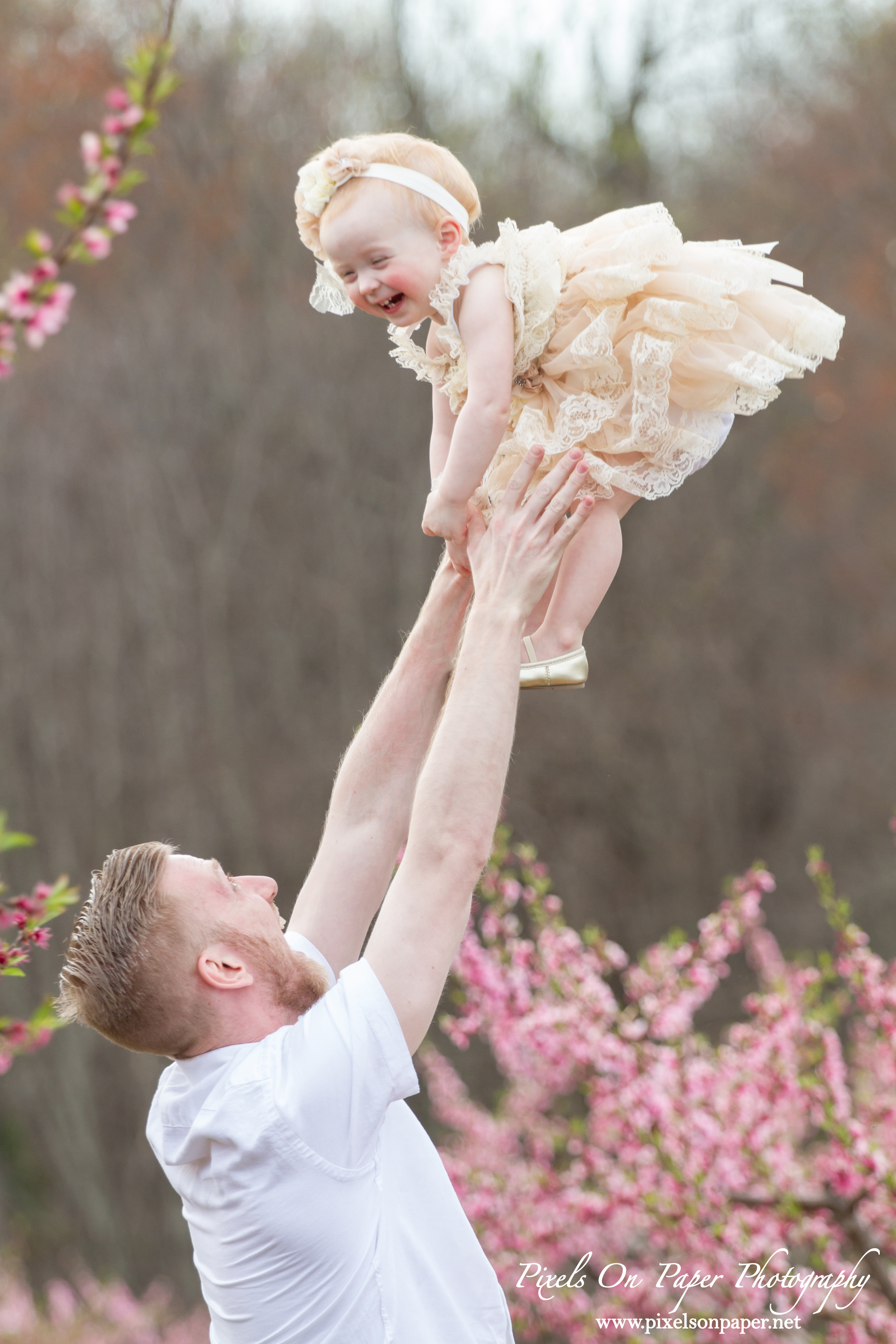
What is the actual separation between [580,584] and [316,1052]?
855 mm

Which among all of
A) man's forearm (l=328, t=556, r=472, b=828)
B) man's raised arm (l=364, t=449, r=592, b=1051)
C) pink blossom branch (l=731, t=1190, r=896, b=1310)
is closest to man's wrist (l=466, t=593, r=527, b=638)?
man's raised arm (l=364, t=449, r=592, b=1051)

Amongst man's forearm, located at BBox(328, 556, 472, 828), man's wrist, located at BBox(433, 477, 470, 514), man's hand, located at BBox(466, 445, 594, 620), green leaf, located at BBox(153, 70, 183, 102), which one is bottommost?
man's forearm, located at BBox(328, 556, 472, 828)

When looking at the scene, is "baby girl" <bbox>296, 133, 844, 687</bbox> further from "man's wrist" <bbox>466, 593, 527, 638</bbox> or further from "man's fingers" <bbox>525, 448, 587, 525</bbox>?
"man's wrist" <bbox>466, 593, 527, 638</bbox>

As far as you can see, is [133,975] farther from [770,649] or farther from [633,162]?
[633,162]

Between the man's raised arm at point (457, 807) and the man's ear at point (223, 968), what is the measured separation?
18 cm

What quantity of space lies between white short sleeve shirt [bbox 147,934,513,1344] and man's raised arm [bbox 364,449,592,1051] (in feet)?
0.14

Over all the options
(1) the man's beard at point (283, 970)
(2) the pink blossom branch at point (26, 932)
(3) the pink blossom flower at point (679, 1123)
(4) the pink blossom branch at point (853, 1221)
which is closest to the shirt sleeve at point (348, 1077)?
(1) the man's beard at point (283, 970)

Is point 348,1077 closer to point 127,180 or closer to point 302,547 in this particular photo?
point 127,180

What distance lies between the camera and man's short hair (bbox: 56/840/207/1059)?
1500mm

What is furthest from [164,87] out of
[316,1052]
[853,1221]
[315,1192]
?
[853,1221]

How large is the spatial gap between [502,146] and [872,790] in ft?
16.5

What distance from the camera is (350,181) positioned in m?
1.90

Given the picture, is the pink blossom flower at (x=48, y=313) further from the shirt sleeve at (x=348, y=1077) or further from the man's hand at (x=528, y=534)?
the shirt sleeve at (x=348, y=1077)

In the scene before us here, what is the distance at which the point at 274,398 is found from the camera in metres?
7.93
